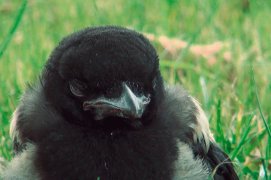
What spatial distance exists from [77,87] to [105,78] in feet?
0.54

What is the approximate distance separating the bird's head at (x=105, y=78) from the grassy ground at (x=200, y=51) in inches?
24.5

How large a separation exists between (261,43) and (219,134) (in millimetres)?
1815

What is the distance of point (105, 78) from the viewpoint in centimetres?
363

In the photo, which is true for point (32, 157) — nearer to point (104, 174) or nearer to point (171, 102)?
point (104, 174)

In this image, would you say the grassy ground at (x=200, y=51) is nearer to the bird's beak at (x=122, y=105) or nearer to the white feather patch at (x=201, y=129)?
the white feather patch at (x=201, y=129)

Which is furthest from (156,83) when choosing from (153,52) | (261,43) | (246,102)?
(261,43)

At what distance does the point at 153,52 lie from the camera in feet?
12.7

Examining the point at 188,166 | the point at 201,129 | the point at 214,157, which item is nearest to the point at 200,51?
the point at 214,157

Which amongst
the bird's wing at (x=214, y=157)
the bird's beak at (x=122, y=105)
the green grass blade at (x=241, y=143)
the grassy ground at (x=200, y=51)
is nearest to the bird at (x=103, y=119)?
the bird's beak at (x=122, y=105)

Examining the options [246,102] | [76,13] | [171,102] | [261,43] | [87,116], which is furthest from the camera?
[76,13]

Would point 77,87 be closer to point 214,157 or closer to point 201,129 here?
point 201,129

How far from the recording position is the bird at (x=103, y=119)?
3656 millimetres

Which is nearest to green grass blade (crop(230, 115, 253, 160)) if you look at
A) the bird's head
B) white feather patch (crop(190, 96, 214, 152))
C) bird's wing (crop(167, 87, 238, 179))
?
bird's wing (crop(167, 87, 238, 179))

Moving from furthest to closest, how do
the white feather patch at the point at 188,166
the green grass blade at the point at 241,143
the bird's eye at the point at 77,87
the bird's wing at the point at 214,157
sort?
the green grass blade at the point at 241,143
the bird's wing at the point at 214,157
the white feather patch at the point at 188,166
the bird's eye at the point at 77,87
